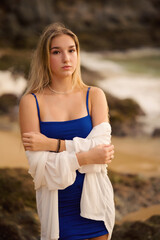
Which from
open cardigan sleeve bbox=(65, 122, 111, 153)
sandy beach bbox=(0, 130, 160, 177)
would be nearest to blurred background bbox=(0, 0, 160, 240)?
sandy beach bbox=(0, 130, 160, 177)

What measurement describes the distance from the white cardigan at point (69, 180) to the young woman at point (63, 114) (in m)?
0.04

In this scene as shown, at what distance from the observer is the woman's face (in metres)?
1.88

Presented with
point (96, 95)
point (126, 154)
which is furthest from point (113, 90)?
point (96, 95)

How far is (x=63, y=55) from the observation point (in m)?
1.88

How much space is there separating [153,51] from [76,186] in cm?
1077

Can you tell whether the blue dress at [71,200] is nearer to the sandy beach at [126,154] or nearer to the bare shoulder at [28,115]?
the bare shoulder at [28,115]

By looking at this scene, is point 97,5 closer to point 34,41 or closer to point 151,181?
point 34,41

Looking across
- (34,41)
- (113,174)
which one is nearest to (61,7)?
(34,41)

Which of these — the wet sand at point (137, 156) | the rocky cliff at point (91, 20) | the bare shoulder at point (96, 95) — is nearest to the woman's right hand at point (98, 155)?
the bare shoulder at point (96, 95)

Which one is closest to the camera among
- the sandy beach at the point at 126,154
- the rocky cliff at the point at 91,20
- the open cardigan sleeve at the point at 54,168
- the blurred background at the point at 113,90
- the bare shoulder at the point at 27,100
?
the open cardigan sleeve at the point at 54,168

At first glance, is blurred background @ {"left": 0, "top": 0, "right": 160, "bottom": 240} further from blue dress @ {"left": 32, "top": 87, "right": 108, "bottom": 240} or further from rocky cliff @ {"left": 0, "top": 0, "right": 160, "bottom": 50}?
blue dress @ {"left": 32, "top": 87, "right": 108, "bottom": 240}

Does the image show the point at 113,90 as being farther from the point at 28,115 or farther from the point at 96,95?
the point at 28,115

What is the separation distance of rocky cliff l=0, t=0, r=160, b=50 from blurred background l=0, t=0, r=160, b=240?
32mm

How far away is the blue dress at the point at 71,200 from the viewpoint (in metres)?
1.85
